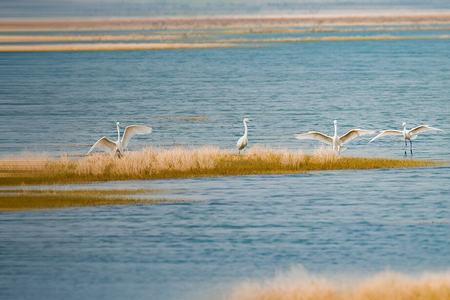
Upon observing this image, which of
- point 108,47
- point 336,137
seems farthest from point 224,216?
point 108,47

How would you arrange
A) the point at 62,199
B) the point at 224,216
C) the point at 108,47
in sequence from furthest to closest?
the point at 108,47
the point at 62,199
the point at 224,216

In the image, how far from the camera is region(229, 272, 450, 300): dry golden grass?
18062 mm

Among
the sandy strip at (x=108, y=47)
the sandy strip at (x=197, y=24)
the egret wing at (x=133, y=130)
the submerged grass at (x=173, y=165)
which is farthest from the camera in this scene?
the sandy strip at (x=197, y=24)

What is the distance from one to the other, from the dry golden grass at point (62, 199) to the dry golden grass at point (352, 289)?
Result: 8.37 metres

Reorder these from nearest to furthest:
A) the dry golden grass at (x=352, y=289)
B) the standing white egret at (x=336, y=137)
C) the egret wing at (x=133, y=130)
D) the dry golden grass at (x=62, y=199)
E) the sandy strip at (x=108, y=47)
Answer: the dry golden grass at (x=352, y=289), the dry golden grass at (x=62, y=199), the egret wing at (x=133, y=130), the standing white egret at (x=336, y=137), the sandy strip at (x=108, y=47)

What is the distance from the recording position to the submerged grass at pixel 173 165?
30188 millimetres

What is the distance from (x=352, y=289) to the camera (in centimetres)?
1891

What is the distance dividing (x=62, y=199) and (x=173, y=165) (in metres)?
3.82

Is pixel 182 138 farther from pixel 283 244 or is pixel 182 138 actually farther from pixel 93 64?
pixel 93 64

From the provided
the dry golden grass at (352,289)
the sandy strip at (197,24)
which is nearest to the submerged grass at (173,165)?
the dry golden grass at (352,289)

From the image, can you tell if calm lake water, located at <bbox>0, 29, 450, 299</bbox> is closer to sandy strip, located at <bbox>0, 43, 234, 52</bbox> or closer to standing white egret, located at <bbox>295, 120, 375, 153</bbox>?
standing white egret, located at <bbox>295, 120, 375, 153</bbox>

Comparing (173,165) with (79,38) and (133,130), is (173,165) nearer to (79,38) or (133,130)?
(133,130)

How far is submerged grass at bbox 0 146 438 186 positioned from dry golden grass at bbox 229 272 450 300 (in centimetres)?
1104

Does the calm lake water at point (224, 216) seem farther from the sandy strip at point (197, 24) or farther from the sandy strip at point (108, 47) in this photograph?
the sandy strip at point (197, 24)
